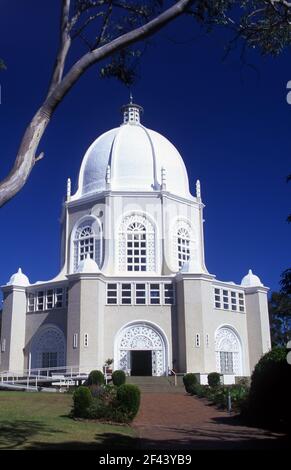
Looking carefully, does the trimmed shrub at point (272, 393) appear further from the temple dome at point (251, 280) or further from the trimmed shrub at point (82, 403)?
the temple dome at point (251, 280)

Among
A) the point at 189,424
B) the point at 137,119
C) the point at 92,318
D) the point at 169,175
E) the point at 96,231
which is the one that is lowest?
the point at 189,424

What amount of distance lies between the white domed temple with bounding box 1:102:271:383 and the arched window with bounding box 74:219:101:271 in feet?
0.27

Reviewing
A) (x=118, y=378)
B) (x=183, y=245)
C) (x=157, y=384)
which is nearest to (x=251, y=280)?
(x=183, y=245)

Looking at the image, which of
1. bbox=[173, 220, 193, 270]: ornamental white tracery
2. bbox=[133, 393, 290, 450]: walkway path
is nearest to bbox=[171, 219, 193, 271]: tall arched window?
bbox=[173, 220, 193, 270]: ornamental white tracery

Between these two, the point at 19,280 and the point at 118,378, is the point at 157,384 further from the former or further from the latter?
the point at 19,280

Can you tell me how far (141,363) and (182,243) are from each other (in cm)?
1002

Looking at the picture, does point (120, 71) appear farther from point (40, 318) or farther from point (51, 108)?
point (40, 318)

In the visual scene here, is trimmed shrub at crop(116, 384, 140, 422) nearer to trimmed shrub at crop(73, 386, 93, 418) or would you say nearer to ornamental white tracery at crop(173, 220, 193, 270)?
trimmed shrub at crop(73, 386, 93, 418)

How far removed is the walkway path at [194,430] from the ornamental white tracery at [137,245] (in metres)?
16.9

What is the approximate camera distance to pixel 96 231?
40406 mm

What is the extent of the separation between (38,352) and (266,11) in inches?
1194

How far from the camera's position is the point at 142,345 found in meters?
35.6

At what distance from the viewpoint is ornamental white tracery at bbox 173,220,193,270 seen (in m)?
40.8
